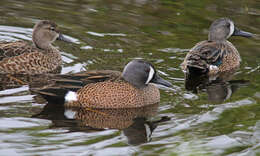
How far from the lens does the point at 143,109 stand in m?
8.88

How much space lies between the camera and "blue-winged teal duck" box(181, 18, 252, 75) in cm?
1073

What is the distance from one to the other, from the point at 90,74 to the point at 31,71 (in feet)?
6.92

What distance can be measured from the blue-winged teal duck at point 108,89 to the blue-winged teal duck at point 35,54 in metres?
1.82

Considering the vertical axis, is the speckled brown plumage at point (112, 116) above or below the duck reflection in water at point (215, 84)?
below

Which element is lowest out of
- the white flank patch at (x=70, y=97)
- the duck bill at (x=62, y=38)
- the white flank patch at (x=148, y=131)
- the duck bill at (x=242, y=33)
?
the white flank patch at (x=148, y=131)

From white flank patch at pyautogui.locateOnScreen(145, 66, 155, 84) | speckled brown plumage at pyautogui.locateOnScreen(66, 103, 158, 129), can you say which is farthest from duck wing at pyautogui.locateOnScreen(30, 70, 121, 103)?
white flank patch at pyautogui.locateOnScreen(145, 66, 155, 84)

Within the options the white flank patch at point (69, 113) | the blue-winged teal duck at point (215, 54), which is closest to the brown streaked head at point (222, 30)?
the blue-winged teal duck at point (215, 54)

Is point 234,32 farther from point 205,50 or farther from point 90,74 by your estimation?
point 90,74

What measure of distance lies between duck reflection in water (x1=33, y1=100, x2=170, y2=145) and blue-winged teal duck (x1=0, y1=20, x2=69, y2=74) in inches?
81.6

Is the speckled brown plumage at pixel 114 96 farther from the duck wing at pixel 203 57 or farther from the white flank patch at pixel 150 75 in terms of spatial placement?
the duck wing at pixel 203 57

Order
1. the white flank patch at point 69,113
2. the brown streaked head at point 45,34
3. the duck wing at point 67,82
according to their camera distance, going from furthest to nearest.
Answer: the brown streaked head at point 45,34 < the duck wing at point 67,82 < the white flank patch at point 69,113

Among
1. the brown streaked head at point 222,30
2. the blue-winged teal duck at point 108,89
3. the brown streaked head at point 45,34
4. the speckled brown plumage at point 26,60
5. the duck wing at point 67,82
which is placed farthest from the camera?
the brown streaked head at point 222,30

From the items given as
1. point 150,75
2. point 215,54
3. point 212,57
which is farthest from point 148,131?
point 215,54

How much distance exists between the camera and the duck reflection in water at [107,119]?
7.68 metres
